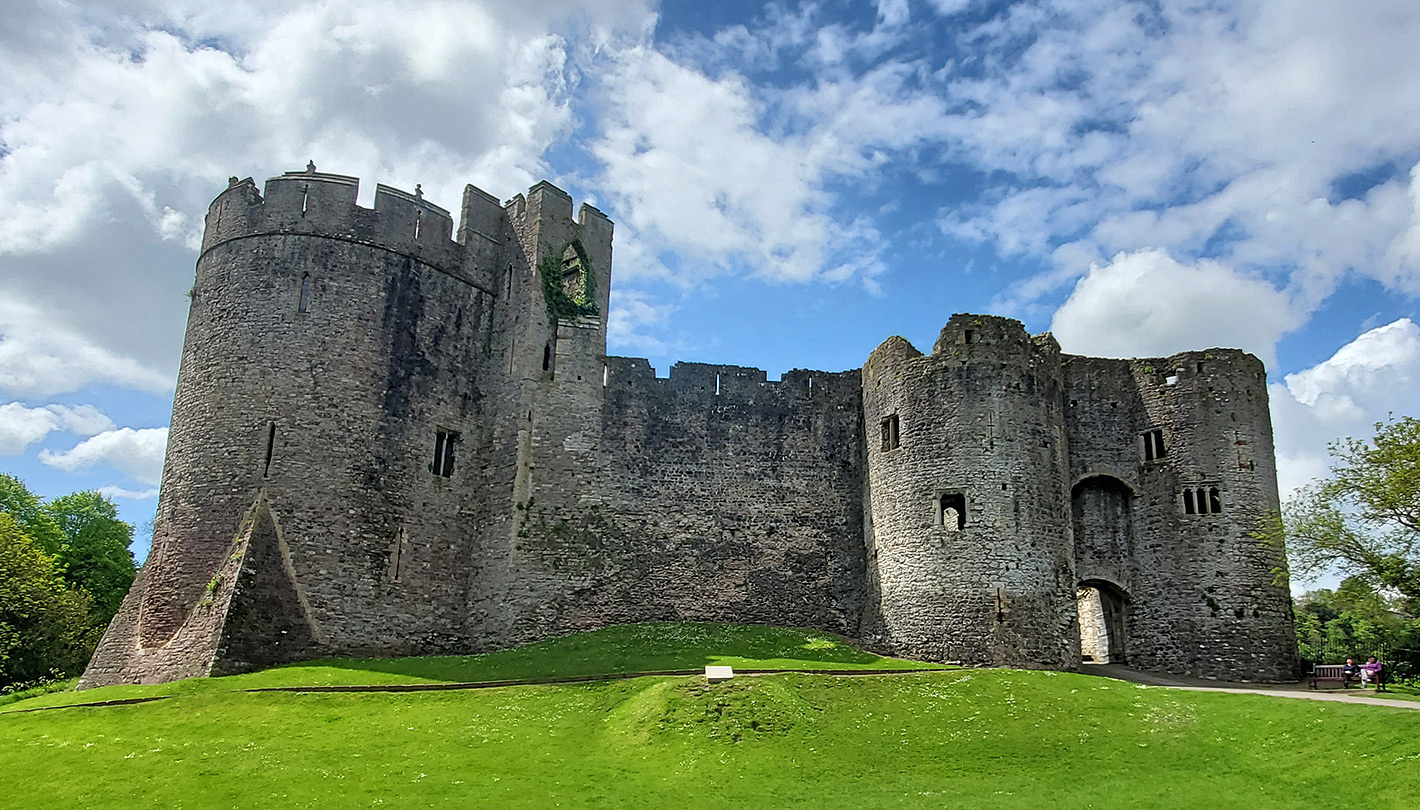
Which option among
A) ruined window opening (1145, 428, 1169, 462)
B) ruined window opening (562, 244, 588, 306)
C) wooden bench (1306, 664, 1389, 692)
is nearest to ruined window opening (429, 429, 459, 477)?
ruined window opening (562, 244, 588, 306)

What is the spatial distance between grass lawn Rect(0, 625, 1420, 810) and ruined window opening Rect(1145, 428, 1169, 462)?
1282 cm

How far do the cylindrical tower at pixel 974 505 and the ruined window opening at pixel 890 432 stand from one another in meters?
0.04

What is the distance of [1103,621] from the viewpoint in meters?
37.7

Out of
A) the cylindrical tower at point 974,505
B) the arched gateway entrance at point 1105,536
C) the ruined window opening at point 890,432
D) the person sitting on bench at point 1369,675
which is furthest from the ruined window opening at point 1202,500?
the ruined window opening at point 890,432

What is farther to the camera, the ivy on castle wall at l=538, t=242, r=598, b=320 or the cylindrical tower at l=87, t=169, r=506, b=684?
the ivy on castle wall at l=538, t=242, r=598, b=320

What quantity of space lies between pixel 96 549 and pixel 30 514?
3.30 metres

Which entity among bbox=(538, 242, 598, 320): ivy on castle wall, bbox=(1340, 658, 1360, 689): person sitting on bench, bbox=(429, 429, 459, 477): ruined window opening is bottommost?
bbox=(1340, 658, 1360, 689): person sitting on bench

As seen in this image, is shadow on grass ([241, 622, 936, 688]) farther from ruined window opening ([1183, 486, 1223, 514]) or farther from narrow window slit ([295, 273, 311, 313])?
ruined window opening ([1183, 486, 1223, 514])

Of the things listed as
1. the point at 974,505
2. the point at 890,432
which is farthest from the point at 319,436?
the point at 974,505

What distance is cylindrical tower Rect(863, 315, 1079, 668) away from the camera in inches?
1101

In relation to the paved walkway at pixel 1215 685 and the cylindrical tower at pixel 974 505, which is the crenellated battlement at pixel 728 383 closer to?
the cylindrical tower at pixel 974 505

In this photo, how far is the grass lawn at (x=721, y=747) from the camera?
16.5m

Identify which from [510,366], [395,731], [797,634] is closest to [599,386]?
[510,366]

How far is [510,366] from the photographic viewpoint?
33.1 meters
